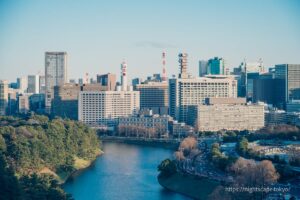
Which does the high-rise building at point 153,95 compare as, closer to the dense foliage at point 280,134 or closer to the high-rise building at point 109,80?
the high-rise building at point 109,80

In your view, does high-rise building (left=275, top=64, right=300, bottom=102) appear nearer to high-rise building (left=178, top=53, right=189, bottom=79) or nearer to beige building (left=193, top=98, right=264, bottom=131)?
high-rise building (left=178, top=53, right=189, bottom=79)

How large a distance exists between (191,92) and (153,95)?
3.52 meters

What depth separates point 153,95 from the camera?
26.7 m

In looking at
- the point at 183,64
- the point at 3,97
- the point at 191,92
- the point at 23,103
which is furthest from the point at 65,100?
the point at 191,92

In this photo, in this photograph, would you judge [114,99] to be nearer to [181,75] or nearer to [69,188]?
[181,75]

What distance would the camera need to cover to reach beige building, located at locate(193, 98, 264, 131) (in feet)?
67.6

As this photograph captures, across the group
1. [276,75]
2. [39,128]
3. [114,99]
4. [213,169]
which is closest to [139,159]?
[39,128]

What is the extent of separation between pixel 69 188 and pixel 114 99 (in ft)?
44.3

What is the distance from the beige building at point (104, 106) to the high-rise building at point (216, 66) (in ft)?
25.9

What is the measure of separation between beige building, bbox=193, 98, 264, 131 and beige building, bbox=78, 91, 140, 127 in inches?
156

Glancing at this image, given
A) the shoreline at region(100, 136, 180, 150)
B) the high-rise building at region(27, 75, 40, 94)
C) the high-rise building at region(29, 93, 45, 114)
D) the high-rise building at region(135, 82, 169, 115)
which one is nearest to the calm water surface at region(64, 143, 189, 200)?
the shoreline at region(100, 136, 180, 150)

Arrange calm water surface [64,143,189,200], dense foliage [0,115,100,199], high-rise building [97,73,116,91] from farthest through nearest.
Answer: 1. high-rise building [97,73,116,91]
2. calm water surface [64,143,189,200]
3. dense foliage [0,115,100,199]

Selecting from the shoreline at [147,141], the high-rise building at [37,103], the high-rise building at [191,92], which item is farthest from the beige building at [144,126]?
the high-rise building at [37,103]

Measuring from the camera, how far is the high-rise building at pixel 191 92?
23109mm
